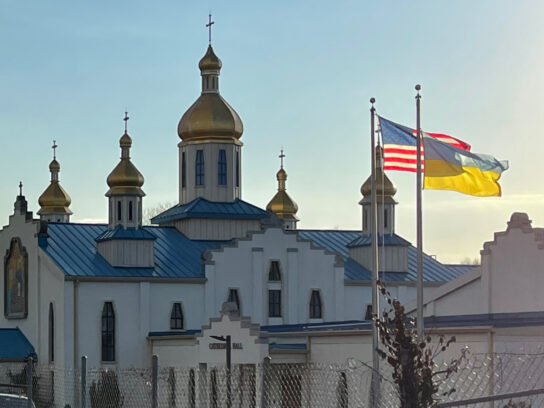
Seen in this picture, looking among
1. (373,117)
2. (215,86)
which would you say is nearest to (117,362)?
(215,86)

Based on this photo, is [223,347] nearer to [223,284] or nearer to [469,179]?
[223,284]

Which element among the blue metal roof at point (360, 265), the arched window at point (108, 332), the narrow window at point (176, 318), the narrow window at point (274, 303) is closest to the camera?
the arched window at point (108, 332)

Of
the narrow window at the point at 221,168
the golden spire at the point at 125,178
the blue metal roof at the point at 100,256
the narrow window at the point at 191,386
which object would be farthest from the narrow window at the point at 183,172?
the narrow window at the point at 191,386

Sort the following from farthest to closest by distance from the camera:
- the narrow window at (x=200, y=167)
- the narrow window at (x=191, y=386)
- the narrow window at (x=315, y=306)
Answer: the narrow window at (x=200, y=167) < the narrow window at (x=315, y=306) < the narrow window at (x=191, y=386)

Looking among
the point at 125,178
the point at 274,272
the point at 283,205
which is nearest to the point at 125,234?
the point at 125,178

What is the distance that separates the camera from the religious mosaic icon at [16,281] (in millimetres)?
54778

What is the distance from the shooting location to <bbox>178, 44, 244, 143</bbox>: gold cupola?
193ft

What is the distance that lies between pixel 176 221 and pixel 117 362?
859 cm

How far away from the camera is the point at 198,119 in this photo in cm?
5888

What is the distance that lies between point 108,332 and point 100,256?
10.6ft

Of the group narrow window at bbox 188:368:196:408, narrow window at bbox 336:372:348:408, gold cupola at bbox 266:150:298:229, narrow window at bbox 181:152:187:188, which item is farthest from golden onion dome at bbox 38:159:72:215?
narrow window at bbox 336:372:348:408

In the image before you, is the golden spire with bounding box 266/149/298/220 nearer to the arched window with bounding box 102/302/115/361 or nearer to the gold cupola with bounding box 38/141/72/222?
the gold cupola with bounding box 38/141/72/222

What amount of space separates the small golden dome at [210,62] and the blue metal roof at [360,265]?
26.2ft

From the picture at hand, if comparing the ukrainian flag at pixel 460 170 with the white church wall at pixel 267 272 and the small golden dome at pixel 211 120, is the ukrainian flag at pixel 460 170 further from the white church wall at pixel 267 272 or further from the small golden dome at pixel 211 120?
the small golden dome at pixel 211 120
